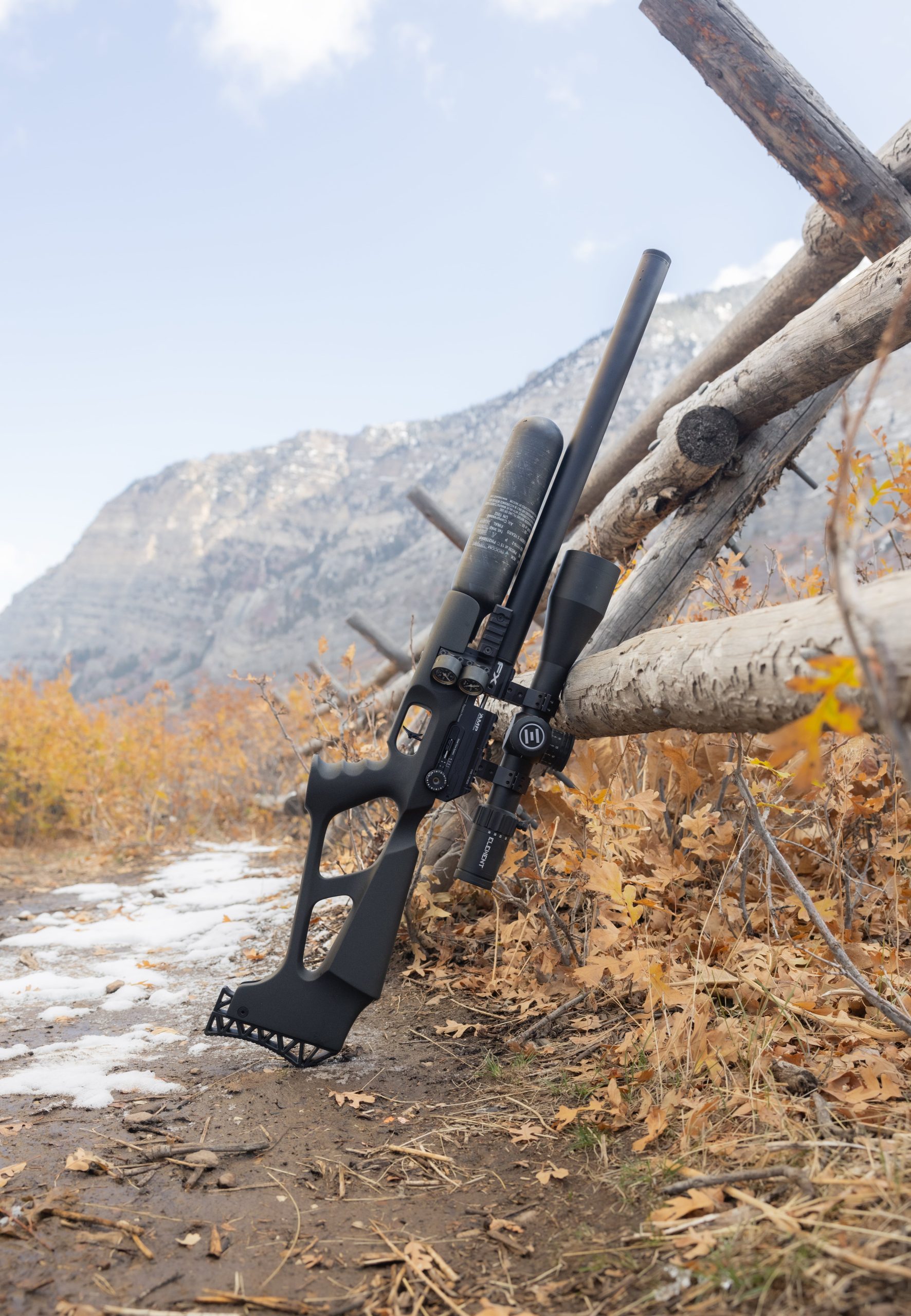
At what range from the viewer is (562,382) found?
202ft

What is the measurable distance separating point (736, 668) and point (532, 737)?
33.8 inches

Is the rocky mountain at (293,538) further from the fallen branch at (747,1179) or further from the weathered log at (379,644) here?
the fallen branch at (747,1179)

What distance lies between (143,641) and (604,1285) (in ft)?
223

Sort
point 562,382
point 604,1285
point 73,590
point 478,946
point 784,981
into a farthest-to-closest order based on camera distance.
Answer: point 73,590 < point 562,382 < point 478,946 < point 784,981 < point 604,1285

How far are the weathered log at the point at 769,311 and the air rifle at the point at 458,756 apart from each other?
1475mm

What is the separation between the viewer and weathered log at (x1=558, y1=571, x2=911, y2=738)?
108 cm

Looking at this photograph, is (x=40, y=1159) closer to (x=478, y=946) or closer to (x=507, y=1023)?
(x=507, y=1023)

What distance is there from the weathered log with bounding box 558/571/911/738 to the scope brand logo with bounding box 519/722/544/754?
0.48 ft

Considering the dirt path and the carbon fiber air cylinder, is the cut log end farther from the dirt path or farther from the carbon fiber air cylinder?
the dirt path

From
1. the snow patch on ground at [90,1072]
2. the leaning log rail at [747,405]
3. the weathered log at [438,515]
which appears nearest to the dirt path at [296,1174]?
the snow patch on ground at [90,1072]

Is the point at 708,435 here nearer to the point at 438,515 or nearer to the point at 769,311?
the point at 769,311

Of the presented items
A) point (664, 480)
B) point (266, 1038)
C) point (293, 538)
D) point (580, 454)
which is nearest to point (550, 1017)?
point (266, 1038)

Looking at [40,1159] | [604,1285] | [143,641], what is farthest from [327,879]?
[143,641]

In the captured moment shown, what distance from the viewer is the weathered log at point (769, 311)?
2.94m
